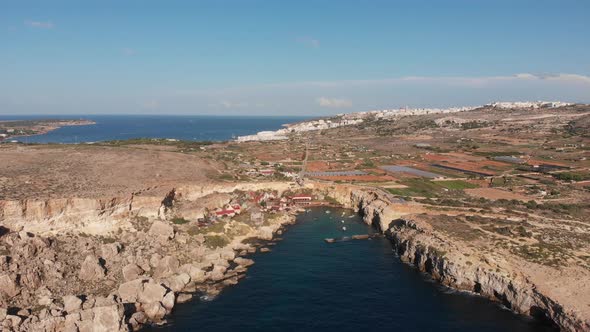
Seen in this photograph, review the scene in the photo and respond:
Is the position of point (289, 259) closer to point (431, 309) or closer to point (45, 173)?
point (431, 309)

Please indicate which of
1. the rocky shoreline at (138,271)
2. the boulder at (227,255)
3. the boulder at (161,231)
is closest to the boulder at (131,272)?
the rocky shoreline at (138,271)

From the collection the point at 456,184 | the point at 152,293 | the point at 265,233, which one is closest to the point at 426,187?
the point at 456,184

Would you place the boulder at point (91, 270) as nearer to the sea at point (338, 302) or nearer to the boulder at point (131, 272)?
the boulder at point (131, 272)

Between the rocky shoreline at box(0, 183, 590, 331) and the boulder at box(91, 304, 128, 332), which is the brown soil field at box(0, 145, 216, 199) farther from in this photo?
the boulder at box(91, 304, 128, 332)

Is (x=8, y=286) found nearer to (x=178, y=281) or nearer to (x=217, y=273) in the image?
(x=178, y=281)

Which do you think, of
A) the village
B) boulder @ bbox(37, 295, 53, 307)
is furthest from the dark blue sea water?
the village

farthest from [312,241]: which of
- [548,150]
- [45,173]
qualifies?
[548,150]

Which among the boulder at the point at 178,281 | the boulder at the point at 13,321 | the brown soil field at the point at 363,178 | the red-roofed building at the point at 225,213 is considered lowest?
the boulder at the point at 178,281
